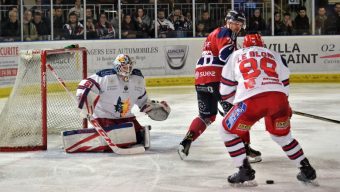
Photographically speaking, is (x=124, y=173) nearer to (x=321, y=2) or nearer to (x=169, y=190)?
(x=169, y=190)

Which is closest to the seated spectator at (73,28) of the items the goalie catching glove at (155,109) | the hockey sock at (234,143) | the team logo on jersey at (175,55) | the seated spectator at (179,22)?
the team logo on jersey at (175,55)

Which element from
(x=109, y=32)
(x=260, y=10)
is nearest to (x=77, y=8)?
(x=109, y=32)

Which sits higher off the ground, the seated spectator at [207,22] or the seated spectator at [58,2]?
the seated spectator at [58,2]

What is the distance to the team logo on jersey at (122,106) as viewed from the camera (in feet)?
18.6

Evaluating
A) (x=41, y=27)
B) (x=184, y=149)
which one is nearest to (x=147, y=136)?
(x=184, y=149)

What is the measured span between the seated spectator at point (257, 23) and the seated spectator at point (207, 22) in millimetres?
684

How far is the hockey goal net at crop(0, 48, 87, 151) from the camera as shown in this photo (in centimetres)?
571

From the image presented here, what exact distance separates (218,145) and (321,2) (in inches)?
281

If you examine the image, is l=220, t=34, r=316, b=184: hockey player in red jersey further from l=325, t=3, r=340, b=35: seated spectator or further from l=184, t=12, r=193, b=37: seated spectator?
l=325, t=3, r=340, b=35: seated spectator

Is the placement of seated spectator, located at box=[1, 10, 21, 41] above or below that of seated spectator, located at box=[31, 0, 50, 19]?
below

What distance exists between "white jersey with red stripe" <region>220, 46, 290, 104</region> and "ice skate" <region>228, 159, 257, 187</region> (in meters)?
0.41

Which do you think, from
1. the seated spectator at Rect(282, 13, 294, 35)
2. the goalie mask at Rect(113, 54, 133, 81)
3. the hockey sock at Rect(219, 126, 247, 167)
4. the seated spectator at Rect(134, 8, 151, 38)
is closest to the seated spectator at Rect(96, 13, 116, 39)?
the seated spectator at Rect(134, 8, 151, 38)

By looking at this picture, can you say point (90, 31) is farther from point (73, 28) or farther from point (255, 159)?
point (255, 159)

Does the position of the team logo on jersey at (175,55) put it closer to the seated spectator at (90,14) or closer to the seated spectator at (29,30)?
the seated spectator at (90,14)
